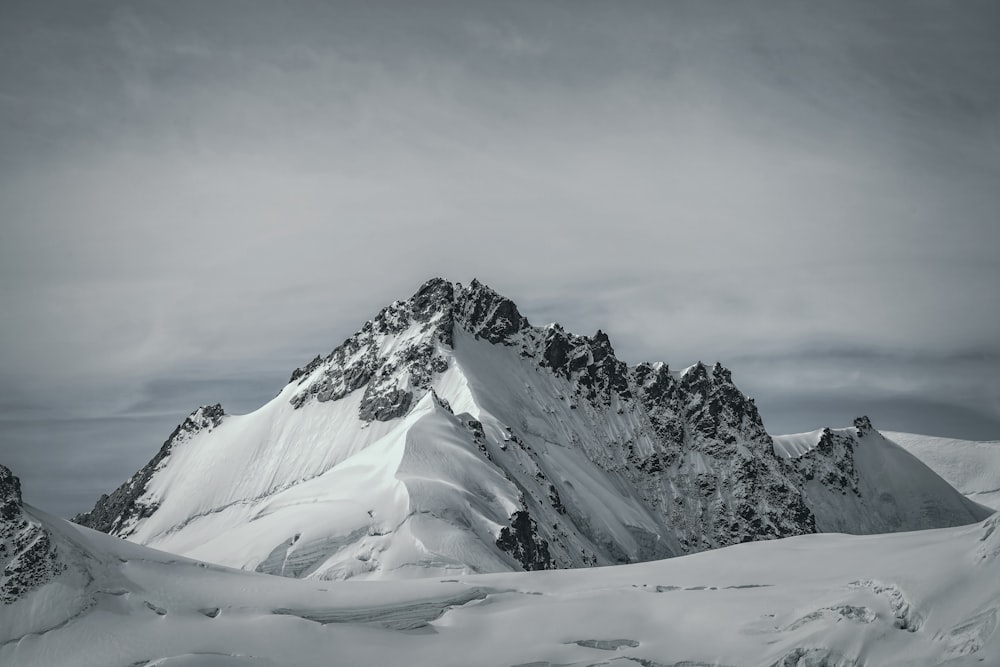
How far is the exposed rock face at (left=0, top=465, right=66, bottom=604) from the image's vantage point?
2265 inches

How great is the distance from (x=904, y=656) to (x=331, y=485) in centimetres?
12960

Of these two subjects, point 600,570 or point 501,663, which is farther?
point 600,570

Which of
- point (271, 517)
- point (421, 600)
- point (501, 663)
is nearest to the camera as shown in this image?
point (501, 663)

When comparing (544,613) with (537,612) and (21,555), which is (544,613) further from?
(21,555)

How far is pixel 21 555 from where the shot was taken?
59250 mm

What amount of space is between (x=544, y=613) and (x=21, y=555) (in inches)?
1282

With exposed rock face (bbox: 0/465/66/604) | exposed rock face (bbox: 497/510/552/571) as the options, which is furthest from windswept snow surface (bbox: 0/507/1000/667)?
exposed rock face (bbox: 497/510/552/571)

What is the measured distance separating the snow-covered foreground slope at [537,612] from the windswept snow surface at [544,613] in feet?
0.37

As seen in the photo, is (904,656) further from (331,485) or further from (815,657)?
(331,485)

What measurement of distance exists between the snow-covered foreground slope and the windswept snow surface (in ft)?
0.37

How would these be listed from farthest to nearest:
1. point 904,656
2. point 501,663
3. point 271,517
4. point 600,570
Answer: point 271,517 < point 600,570 < point 501,663 < point 904,656

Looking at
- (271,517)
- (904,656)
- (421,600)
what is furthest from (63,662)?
(271,517)

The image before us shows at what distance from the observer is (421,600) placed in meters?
60.6

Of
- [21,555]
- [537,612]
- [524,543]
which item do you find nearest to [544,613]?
[537,612]
